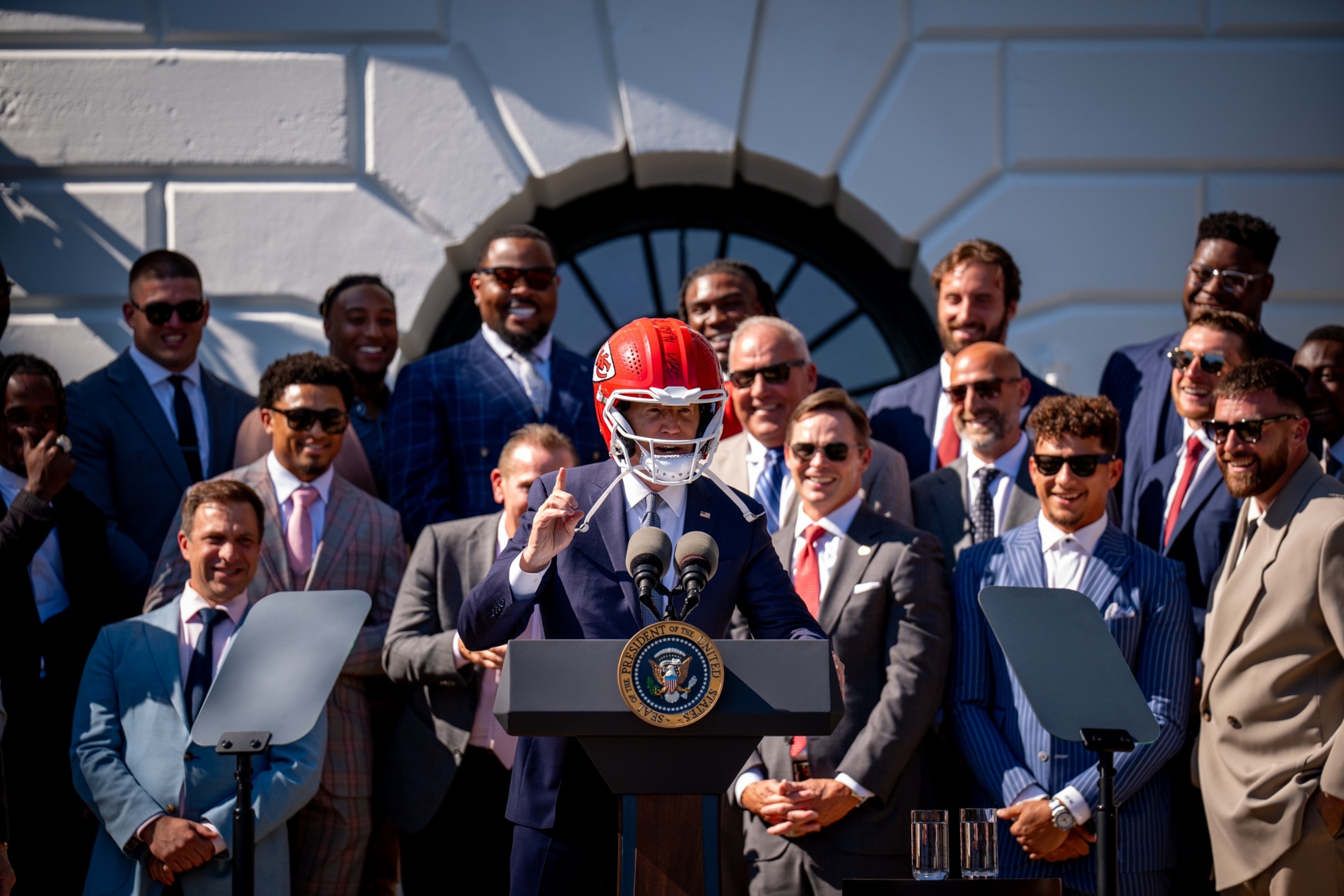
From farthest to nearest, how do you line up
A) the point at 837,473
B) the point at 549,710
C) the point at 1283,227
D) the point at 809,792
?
the point at 1283,227
the point at 837,473
the point at 809,792
the point at 549,710

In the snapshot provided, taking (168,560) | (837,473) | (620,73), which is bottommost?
(168,560)

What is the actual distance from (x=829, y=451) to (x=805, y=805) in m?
1.11

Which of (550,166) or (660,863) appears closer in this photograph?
(660,863)

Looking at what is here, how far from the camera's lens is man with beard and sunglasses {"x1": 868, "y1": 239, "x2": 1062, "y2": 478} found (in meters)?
5.21

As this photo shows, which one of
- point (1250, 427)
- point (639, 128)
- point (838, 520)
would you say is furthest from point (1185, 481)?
point (639, 128)

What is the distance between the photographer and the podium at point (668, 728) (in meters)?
2.55

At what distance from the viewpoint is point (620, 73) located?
648cm

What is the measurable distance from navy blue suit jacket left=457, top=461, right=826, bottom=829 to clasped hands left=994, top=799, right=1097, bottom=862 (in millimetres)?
1280

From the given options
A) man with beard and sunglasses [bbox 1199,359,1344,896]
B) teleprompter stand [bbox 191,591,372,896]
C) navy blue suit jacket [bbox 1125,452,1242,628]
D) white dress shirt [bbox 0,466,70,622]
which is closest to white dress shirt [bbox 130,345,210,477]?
white dress shirt [bbox 0,466,70,622]

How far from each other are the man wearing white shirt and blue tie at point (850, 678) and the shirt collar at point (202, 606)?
5.47ft

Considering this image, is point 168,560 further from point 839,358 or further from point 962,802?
point 839,358

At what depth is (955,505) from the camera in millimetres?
4754

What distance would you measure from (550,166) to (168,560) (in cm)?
280

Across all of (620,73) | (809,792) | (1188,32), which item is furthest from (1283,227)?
(809,792)
